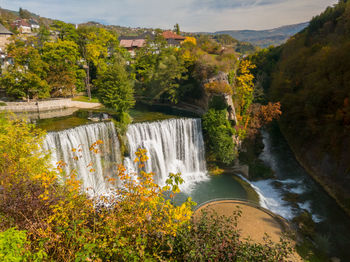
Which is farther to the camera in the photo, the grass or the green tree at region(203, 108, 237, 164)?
the grass

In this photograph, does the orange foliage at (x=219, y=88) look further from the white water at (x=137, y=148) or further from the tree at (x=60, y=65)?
the tree at (x=60, y=65)

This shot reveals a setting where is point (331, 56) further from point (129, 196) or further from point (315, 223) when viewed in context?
point (129, 196)

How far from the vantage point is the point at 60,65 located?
27844 millimetres

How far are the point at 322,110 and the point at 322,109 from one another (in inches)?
5.3

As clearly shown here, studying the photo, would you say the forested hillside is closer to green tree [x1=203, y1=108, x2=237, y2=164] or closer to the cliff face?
the cliff face

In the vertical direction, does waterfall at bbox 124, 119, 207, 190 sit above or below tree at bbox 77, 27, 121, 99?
below

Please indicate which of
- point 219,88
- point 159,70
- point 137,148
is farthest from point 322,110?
point 159,70

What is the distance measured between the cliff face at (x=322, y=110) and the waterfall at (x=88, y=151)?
16.9 meters

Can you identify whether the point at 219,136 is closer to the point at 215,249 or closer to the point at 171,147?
the point at 171,147

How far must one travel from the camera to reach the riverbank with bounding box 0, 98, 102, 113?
79.9 ft

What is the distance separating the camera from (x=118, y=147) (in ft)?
59.5

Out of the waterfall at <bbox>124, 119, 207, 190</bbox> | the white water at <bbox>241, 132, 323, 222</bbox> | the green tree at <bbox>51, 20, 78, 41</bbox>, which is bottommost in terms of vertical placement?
the white water at <bbox>241, 132, 323, 222</bbox>

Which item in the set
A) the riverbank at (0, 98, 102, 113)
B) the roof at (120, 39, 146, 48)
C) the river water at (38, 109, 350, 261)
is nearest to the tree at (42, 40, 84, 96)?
the riverbank at (0, 98, 102, 113)

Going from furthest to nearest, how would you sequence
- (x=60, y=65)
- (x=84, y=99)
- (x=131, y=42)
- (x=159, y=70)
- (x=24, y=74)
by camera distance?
(x=131, y=42)
(x=84, y=99)
(x=159, y=70)
(x=60, y=65)
(x=24, y=74)
